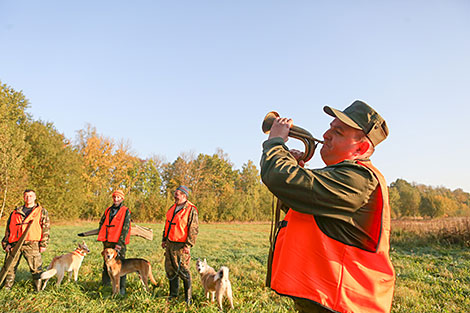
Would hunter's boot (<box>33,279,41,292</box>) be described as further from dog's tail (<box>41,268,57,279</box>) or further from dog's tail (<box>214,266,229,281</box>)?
dog's tail (<box>214,266,229,281</box>)

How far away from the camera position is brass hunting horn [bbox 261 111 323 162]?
2.15 m

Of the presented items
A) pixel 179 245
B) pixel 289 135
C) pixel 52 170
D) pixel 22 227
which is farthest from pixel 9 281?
pixel 52 170

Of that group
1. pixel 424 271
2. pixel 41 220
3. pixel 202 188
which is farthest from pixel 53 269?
pixel 202 188

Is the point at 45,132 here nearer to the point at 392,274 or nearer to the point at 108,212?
the point at 108,212

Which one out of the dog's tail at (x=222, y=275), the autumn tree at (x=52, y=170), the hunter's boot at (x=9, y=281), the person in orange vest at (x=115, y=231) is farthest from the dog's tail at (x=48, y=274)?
the autumn tree at (x=52, y=170)

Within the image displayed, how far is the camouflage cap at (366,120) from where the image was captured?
78.4 inches

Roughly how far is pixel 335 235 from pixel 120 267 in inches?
260

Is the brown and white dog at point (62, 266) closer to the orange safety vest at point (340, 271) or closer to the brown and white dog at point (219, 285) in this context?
the brown and white dog at point (219, 285)

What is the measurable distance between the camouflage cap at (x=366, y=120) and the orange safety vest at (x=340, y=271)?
28 cm

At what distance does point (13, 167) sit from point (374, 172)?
29.1 meters

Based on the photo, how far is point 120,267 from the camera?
7.12 meters

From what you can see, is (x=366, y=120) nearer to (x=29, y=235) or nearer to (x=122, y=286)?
(x=122, y=286)

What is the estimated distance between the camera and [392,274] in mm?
1786

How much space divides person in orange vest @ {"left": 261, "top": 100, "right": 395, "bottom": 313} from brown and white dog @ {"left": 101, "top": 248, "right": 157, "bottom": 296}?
20.4 feet
